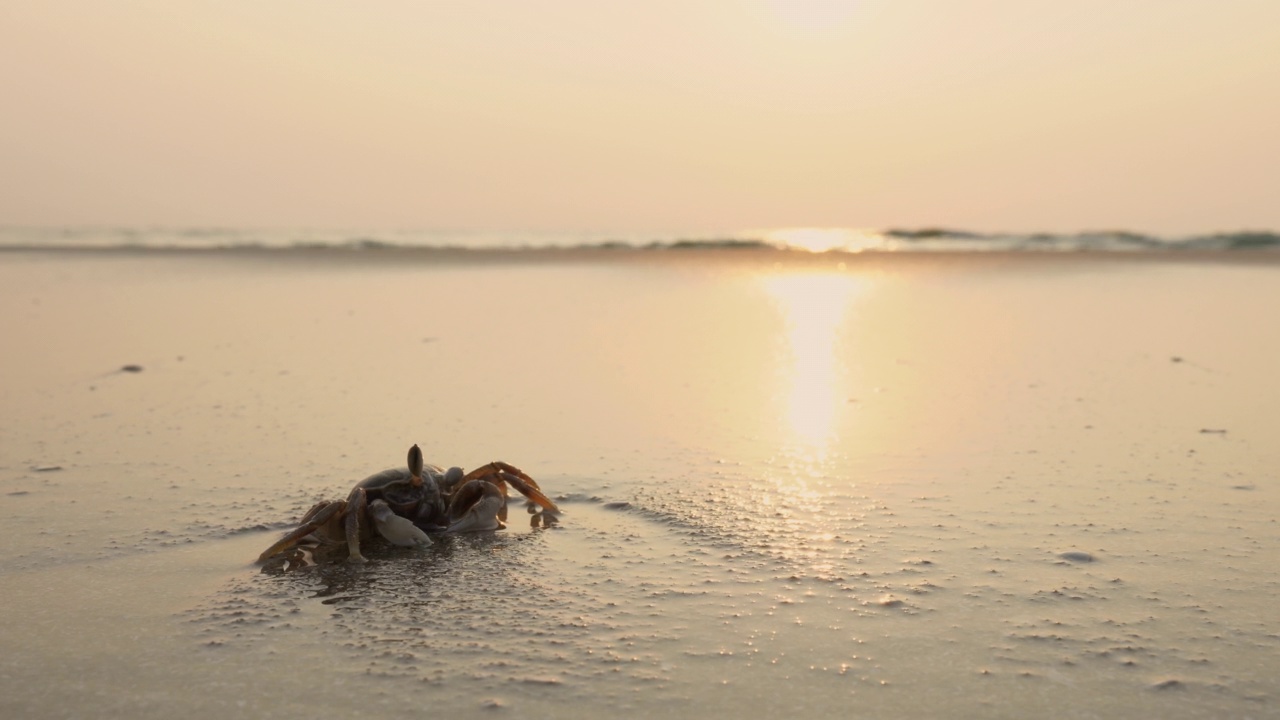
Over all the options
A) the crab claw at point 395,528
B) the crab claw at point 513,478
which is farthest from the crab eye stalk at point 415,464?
the crab claw at point 513,478

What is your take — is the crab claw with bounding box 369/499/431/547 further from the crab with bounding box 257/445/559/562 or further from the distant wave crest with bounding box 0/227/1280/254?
the distant wave crest with bounding box 0/227/1280/254

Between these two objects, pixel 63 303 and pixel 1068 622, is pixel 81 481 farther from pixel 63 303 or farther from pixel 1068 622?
pixel 63 303

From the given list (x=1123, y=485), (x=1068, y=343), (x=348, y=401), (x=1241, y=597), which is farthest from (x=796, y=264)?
(x=1241, y=597)

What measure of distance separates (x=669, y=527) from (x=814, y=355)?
574cm

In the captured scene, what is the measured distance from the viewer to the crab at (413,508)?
4.61 meters

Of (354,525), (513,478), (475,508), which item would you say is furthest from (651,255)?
(354,525)

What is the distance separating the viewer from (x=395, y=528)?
15.4 feet

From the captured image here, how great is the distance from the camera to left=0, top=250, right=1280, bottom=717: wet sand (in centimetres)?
324

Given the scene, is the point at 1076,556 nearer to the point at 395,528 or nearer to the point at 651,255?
the point at 395,528

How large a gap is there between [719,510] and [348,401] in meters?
3.91

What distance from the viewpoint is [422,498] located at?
4922 millimetres

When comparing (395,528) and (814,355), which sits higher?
(814,355)

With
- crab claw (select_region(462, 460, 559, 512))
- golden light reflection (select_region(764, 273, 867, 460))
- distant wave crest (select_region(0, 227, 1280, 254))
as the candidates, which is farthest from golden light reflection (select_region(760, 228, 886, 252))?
crab claw (select_region(462, 460, 559, 512))

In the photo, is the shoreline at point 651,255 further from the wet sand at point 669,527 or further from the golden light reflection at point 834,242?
the wet sand at point 669,527
